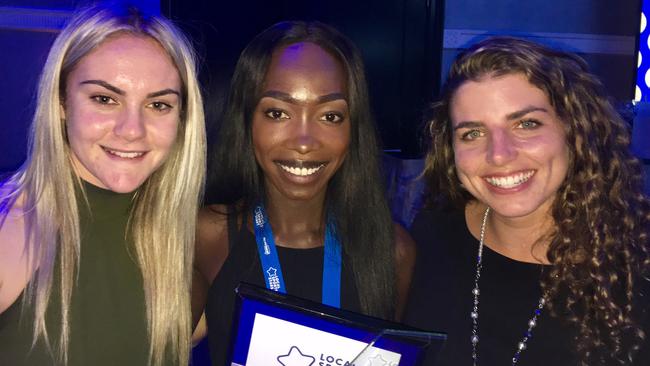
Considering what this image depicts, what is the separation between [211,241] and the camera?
97.6 inches

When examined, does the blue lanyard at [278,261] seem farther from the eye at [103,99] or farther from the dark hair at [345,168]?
the eye at [103,99]

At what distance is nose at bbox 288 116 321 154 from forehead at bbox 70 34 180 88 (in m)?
0.55

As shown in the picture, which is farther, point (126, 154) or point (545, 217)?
point (545, 217)

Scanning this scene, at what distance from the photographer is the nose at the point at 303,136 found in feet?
7.70

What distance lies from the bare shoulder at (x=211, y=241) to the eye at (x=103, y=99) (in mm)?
737

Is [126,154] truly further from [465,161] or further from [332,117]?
[465,161]

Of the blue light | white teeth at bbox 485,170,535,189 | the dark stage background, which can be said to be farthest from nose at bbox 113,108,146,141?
the blue light

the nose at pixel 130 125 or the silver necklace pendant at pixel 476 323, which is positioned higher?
the nose at pixel 130 125

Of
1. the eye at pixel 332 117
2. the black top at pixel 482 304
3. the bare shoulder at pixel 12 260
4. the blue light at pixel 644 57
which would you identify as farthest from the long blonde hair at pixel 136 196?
the blue light at pixel 644 57

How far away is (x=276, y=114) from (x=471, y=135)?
0.75 metres

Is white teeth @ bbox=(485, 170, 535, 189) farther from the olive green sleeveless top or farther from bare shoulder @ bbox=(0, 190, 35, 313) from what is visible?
bare shoulder @ bbox=(0, 190, 35, 313)

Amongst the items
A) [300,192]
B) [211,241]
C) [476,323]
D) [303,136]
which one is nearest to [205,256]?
[211,241]

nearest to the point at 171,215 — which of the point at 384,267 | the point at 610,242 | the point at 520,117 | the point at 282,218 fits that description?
the point at 282,218

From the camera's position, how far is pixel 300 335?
169 cm
